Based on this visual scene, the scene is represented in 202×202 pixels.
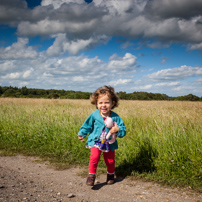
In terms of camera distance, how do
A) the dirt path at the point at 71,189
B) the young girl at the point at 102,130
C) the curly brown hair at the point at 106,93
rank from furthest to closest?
1. the curly brown hair at the point at 106,93
2. the young girl at the point at 102,130
3. the dirt path at the point at 71,189

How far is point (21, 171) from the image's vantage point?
146 inches

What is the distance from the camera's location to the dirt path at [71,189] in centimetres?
264

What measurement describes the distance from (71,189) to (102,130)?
110 centimetres

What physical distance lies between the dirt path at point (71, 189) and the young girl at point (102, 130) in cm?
24

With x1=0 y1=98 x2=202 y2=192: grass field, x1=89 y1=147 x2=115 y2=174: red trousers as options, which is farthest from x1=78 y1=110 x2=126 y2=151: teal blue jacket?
x1=0 y1=98 x2=202 y2=192: grass field

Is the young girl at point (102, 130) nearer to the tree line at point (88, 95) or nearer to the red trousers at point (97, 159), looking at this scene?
the red trousers at point (97, 159)

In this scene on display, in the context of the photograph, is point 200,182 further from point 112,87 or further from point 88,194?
point 112,87

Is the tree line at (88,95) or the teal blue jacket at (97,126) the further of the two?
the tree line at (88,95)

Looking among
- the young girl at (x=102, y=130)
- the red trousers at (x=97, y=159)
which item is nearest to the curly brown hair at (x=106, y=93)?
the young girl at (x=102, y=130)

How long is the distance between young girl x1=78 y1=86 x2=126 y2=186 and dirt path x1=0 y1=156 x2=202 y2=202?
236mm

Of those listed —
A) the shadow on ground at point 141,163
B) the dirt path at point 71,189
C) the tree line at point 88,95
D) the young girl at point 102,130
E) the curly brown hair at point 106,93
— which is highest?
the tree line at point 88,95

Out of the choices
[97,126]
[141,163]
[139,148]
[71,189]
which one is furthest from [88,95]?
[71,189]

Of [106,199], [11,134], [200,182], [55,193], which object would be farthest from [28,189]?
[11,134]

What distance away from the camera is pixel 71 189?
9.70ft
